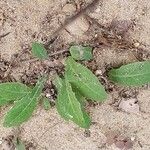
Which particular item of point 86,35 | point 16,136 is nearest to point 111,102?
point 86,35

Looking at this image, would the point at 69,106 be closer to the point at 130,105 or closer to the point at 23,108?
the point at 23,108

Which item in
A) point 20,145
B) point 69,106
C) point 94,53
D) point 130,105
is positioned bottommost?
point 130,105

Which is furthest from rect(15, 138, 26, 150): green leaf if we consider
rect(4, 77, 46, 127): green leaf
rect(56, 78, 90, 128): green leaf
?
rect(56, 78, 90, 128): green leaf

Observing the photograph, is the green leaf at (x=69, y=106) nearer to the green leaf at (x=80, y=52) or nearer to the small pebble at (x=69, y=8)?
the green leaf at (x=80, y=52)

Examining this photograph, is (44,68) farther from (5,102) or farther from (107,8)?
(107,8)

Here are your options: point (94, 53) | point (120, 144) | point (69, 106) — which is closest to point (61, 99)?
point (69, 106)

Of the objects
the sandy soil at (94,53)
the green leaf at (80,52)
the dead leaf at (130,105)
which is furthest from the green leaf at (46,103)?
the dead leaf at (130,105)

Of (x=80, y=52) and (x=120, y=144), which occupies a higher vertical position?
(x=80, y=52)

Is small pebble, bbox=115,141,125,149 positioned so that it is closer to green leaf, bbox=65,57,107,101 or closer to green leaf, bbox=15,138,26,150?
green leaf, bbox=65,57,107,101
